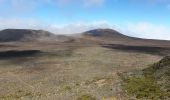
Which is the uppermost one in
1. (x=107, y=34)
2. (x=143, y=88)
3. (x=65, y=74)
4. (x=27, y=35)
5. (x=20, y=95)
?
(x=107, y=34)

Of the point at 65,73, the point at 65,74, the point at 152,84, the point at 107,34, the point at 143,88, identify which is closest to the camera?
the point at 143,88

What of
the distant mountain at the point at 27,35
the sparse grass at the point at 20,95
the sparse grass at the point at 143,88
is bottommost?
the sparse grass at the point at 20,95

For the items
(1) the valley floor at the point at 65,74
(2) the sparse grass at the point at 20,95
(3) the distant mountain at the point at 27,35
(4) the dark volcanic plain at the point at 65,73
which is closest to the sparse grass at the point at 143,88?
(4) the dark volcanic plain at the point at 65,73

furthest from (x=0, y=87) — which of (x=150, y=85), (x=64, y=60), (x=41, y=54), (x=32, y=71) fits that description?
(x=41, y=54)

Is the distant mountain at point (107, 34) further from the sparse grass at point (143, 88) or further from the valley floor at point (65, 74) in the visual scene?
the sparse grass at point (143, 88)

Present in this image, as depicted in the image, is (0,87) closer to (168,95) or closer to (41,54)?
(168,95)

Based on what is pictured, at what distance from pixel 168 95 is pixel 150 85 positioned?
18.2 feet

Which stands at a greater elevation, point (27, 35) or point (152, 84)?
point (27, 35)

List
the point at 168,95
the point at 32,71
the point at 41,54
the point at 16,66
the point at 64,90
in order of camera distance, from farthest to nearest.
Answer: the point at 41,54 < the point at 16,66 < the point at 32,71 < the point at 64,90 < the point at 168,95

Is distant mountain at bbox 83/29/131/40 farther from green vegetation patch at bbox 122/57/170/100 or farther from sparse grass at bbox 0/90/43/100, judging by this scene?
sparse grass at bbox 0/90/43/100

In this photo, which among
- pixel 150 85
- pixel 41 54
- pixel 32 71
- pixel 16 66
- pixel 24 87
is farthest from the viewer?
pixel 41 54

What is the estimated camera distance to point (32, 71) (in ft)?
218

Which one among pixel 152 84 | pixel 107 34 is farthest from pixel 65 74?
pixel 107 34

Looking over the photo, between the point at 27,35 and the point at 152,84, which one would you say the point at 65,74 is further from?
the point at 27,35
